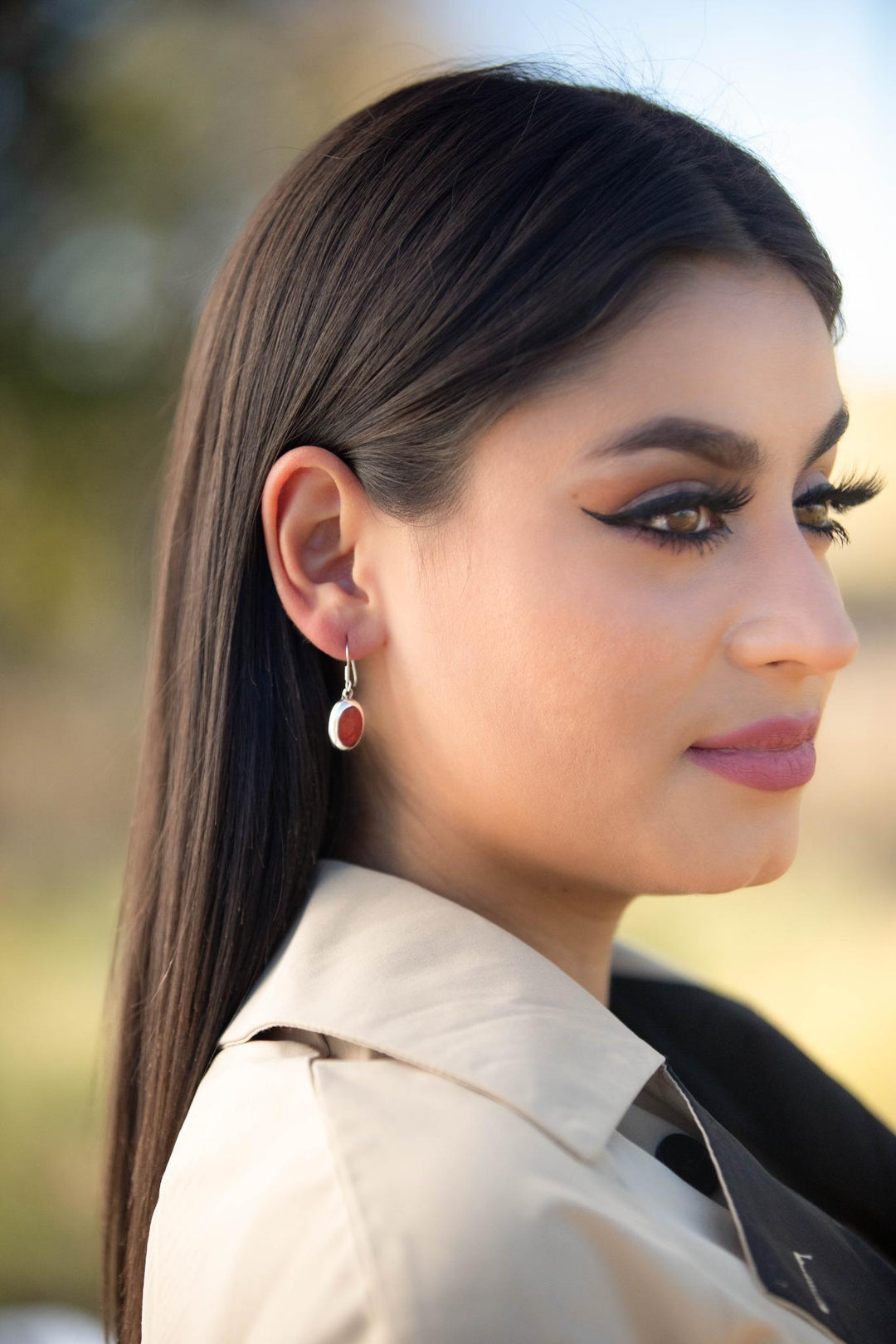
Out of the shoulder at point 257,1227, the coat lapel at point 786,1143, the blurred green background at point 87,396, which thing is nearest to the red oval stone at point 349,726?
the shoulder at point 257,1227

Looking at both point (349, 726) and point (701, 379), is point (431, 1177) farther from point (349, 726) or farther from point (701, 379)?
point (701, 379)

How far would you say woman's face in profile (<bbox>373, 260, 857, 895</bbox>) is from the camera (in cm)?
121

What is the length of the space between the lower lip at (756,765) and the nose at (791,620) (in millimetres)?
100

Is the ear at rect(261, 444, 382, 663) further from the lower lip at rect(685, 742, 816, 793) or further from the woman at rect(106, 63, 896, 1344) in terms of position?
the lower lip at rect(685, 742, 816, 793)

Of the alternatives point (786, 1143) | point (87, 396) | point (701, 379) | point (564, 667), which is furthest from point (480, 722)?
point (87, 396)

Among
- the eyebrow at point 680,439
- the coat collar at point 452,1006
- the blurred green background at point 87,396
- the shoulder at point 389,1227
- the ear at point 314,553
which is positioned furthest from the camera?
the blurred green background at point 87,396

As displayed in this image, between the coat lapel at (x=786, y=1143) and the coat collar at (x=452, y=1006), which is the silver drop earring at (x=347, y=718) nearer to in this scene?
the coat collar at (x=452, y=1006)

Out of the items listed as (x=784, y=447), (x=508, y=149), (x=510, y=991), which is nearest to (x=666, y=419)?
(x=784, y=447)

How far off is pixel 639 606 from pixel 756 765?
233 mm

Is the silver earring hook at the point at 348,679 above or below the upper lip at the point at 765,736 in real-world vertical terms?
below

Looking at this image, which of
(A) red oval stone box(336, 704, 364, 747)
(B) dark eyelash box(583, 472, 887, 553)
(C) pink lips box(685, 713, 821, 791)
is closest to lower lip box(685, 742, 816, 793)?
(C) pink lips box(685, 713, 821, 791)

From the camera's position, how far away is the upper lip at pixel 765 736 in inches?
49.4

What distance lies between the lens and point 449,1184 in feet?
2.97

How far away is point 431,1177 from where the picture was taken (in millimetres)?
914
